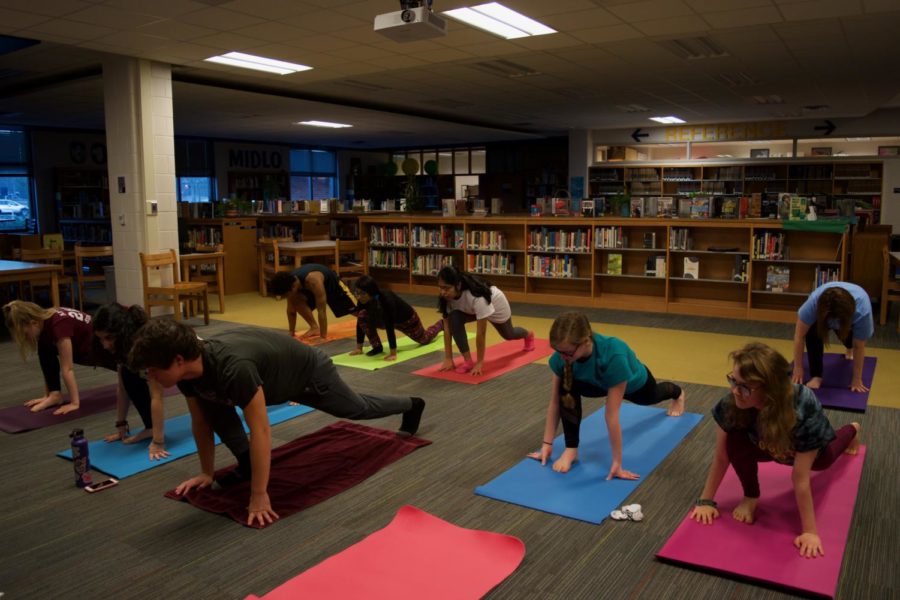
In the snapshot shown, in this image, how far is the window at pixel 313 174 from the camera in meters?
19.4

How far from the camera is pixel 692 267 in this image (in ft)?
27.8

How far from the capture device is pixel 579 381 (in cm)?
351

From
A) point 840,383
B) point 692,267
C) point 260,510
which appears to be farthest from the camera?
point 692,267

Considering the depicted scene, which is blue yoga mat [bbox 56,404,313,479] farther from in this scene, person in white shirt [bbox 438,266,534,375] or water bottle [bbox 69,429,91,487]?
person in white shirt [bbox 438,266,534,375]

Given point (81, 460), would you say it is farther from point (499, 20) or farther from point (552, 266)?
point (552, 266)

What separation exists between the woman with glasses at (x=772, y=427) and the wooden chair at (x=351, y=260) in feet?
26.4

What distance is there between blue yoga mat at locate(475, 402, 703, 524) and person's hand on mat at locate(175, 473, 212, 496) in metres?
1.34

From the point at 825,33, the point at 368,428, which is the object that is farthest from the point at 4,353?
the point at 825,33

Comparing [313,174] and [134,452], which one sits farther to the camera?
[313,174]

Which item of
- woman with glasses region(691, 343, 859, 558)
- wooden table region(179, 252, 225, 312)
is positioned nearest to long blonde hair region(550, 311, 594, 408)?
woman with glasses region(691, 343, 859, 558)

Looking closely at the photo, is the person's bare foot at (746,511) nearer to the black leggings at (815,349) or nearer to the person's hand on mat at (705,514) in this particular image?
the person's hand on mat at (705,514)

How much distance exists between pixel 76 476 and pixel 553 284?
6.98 m

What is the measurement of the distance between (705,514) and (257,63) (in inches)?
284

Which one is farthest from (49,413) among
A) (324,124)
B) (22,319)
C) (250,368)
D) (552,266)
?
(324,124)
